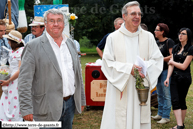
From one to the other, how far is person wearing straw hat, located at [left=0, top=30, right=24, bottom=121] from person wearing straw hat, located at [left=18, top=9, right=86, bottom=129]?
1773 millimetres

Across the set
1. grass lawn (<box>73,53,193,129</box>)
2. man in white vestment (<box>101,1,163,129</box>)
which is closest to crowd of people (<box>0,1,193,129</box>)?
man in white vestment (<box>101,1,163,129</box>)

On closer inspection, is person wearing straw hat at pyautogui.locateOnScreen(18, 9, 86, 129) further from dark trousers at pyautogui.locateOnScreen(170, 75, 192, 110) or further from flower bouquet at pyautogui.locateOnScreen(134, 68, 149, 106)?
dark trousers at pyautogui.locateOnScreen(170, 75, 192, 110)

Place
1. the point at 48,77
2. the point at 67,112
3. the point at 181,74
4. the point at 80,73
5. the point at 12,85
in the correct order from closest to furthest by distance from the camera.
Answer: the point at 48,77, the point at 67,112, the point at 80,73, the point at 12,85, the point at 181,74

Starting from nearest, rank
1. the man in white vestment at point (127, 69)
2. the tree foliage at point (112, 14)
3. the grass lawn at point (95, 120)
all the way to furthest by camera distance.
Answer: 1. the man in white vestment at point (127, 69)
2. the grass lawn at point (95, 120)
3. the tree foliage at point (112, 14)

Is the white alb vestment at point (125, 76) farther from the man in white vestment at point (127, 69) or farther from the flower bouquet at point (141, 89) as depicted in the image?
the flower bouquet at point (141, 89)

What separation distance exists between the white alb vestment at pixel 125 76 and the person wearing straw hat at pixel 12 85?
167cm

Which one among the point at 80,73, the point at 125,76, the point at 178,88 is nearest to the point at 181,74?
the point at 178,88

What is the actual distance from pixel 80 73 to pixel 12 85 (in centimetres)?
196

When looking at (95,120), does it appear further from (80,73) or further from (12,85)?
(80,73)

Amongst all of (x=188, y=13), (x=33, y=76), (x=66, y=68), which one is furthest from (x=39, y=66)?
(x=188, y=13)

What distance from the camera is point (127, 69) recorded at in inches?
148

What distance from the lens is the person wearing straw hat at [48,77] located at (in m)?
2.80

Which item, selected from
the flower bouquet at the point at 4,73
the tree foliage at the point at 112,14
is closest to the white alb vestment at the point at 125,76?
the flower bouquet at the point at 4,73

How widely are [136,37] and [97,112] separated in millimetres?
3609
